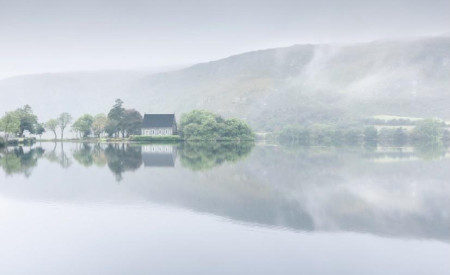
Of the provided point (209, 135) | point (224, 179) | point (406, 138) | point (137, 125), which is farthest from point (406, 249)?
point (406, 138)

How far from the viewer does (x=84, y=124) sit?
109688mm

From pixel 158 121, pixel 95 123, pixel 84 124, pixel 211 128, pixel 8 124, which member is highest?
pixel 158 121

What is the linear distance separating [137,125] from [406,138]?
260 ft

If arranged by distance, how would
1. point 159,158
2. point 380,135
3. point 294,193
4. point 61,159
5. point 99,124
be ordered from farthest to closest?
1. point 380,135
2. point 99,124
3. point 159,158
4. point 61,159
5. point 294,193

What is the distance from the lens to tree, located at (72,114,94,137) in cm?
10969

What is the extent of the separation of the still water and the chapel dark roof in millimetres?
83756

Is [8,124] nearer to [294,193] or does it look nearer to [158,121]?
[158,121]

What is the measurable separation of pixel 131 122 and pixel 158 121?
30.4 ft

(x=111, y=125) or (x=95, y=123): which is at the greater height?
(x=95, y=123)

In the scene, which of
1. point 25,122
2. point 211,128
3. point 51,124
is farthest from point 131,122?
point 51,124

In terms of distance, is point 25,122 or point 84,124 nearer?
point 25,122

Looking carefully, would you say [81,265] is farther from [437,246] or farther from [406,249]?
[437,246]

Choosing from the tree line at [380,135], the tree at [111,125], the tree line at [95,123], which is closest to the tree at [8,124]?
the tree line at [95,123]

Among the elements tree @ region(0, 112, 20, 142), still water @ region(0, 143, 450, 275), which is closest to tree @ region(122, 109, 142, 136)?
tree @ region(0, 112, 20, 142)
